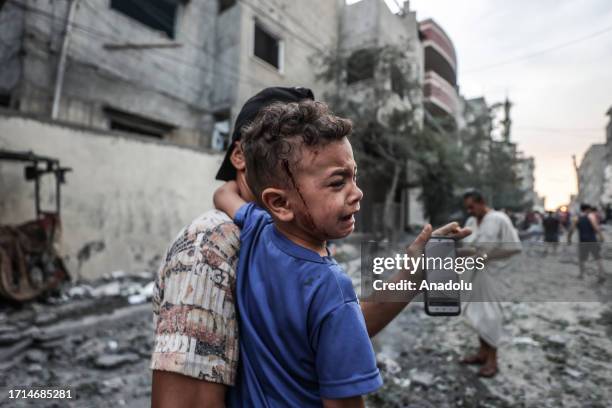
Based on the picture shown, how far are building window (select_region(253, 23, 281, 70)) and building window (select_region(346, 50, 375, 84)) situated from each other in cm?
294

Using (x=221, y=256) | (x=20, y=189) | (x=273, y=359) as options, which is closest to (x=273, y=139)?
(x=221, y=256)

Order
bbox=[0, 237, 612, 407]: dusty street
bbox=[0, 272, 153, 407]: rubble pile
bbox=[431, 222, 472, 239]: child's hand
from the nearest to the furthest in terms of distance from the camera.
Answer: bbox=[431, 222, 472, 239]: child's hand → bbox=[0, 237, 612, 407]: dusty street → bbox=[0, 272, 153, 407]: rubble pile

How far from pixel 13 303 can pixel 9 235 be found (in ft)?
2.94

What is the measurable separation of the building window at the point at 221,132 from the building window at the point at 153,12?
290 centimetres

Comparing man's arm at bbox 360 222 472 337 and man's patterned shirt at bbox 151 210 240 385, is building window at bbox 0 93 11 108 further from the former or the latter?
man's arm at bbox 360 222 472 337

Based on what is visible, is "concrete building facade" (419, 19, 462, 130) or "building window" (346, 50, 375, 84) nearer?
"building window" (346, 50, 375, 84)

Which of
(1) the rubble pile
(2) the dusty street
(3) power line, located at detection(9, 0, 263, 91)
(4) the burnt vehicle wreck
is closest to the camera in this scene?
(2) the dusty street

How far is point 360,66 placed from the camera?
14.8 metres

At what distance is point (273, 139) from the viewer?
→ 81 centimetres

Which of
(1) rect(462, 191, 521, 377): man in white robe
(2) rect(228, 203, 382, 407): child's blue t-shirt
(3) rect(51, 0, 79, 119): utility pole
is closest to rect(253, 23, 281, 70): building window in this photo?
(3) rect(51, 0, 79, 119): utility pole

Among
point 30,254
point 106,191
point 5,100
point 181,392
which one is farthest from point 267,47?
point 181,392

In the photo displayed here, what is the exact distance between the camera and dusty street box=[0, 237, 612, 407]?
306cm

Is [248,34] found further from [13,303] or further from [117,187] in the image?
[13,303]

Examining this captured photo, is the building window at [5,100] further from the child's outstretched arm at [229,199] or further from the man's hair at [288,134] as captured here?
the man's hair at [288,134]
